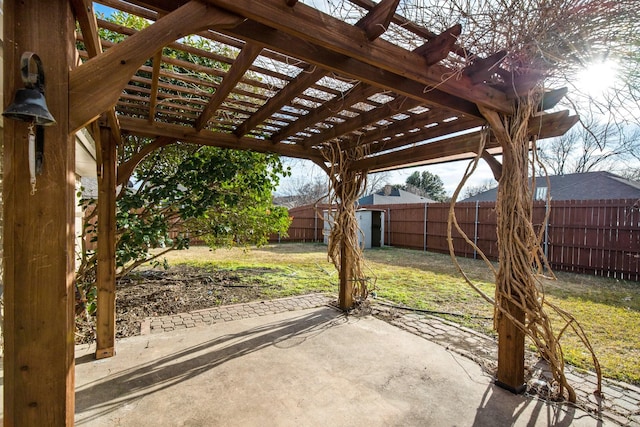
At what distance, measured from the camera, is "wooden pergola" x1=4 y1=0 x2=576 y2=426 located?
0.91 meters

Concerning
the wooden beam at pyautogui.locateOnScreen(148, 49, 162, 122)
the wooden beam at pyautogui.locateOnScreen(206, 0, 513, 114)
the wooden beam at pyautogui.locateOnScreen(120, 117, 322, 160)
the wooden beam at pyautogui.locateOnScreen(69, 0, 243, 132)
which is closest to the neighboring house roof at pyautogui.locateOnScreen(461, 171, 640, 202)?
the wooden beam at pyautogui.locateOnScreen(120, 117, 322, 160)

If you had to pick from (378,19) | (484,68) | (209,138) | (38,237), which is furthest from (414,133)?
(38,237)

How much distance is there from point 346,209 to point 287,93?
71.1 inches

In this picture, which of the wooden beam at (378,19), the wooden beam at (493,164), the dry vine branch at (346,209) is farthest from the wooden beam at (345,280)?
the wooden beam at (378,19)

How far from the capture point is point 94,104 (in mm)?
1022

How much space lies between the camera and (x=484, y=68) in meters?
1.67

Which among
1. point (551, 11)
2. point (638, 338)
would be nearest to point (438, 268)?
point (638, 338)

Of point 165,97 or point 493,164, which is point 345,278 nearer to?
point 493,164

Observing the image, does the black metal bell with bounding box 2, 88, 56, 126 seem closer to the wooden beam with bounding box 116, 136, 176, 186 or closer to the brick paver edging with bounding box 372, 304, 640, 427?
the wooden beam with bounding box 116, 136, 176, 186

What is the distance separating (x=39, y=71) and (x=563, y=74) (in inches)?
90.4

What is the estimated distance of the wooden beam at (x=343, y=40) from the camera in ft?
3.80

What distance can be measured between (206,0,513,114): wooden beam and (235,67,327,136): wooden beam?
13.2 inches

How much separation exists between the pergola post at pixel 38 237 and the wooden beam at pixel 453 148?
2452mm

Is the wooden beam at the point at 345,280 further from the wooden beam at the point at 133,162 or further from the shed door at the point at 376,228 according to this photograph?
the shed door at the point at 376,228
